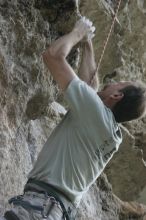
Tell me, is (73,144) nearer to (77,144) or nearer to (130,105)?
(77,144)

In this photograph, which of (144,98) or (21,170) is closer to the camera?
(144,98)

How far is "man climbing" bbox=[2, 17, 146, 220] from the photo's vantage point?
2.65 meters

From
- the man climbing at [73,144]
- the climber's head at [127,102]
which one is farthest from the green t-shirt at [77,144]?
the climber's head at [127,102]

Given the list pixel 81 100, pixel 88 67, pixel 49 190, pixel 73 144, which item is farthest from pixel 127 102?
pixel 49 190

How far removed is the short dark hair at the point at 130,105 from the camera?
2965 mm

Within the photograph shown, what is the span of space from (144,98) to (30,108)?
1169mm

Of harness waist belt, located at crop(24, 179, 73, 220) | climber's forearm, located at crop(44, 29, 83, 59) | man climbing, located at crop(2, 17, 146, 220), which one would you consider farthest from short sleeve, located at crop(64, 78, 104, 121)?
harness waist belt, located at crop(24, 179, 73, 220)

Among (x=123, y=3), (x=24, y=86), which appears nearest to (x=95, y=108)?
(x=24, y=86)

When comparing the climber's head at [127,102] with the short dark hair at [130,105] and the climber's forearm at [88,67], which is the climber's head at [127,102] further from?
the climber's forearm at [88,67]

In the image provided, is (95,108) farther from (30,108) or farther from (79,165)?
(30,108)

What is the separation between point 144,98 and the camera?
2.98 metres

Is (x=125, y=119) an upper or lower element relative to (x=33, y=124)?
upper

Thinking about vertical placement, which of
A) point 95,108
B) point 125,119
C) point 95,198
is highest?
point 95,108

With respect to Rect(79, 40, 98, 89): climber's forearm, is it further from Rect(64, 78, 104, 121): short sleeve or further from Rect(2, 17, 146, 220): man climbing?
Rect(64, 78, 104, 121): short sleeve
